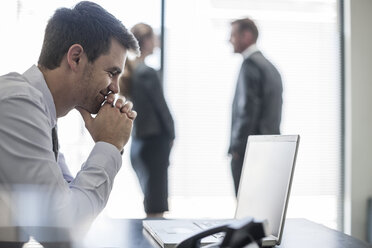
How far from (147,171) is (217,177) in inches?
28.7

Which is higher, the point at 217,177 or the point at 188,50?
the point at 188,50

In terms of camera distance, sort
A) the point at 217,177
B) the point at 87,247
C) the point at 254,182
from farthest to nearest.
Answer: the point at 217,177, the point at 254,182, the point at 87,247

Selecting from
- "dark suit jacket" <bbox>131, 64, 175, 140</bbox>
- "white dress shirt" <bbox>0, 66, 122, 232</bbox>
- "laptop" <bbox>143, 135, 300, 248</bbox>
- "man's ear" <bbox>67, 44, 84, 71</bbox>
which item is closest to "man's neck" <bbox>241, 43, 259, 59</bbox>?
"dark suit jacket" <bbox>131, 64, 175, 140</bbox>

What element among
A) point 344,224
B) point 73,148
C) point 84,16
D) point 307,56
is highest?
point 307,56

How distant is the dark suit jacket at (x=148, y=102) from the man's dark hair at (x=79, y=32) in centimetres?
163

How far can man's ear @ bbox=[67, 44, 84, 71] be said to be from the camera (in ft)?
4.02

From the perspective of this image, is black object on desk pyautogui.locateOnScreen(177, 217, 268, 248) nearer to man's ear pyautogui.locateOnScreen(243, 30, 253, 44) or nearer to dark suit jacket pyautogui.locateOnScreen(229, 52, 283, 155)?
dark suit jacket pyautogui.locateOnScreen(229, 52, 283, 155)

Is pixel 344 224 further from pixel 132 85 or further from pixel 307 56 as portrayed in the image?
pixel 132 85

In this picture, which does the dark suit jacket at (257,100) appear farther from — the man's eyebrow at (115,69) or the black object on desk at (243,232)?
the black object on desk at (243,232)

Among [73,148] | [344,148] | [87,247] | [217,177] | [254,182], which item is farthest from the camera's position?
[344,148]

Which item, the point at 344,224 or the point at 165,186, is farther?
the point at 344,224

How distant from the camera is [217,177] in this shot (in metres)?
3.52

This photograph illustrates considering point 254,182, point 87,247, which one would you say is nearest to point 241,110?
point 254,182

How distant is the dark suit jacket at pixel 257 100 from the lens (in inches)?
113
